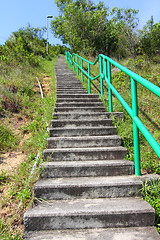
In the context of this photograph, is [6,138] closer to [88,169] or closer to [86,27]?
[88,169]

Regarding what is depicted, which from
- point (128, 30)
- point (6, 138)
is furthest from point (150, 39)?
point (6, 138)

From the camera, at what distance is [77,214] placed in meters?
1.89

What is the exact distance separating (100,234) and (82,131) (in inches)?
68.9

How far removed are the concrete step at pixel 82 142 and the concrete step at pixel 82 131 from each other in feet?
0.79

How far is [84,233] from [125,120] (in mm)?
2393

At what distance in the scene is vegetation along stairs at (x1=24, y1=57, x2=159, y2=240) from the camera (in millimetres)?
1857

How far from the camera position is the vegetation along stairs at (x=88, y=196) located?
1.86 m

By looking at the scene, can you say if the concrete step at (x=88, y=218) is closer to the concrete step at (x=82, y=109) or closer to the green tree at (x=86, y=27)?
the concrete step at (x=82, y=109)

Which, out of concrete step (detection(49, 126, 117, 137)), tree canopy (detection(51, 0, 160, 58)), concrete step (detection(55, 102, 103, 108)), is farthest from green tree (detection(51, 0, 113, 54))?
concrete step (detection(49, 126, 117, 137))

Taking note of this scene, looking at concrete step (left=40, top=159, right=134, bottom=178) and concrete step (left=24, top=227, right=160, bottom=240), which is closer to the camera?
concrete step (left=24, top=227, right=160, bottom=240)

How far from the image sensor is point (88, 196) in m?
2.20

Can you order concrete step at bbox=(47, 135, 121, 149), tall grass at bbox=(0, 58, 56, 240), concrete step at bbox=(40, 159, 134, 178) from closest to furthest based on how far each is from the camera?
tall grass at bbox=(0, 58, 56, 240) → concrete step at bbox=(40, 159, 134, 178) → concrete step at bbox=(47, 135, 121, 149)

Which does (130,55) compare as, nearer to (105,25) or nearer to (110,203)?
(105,25)

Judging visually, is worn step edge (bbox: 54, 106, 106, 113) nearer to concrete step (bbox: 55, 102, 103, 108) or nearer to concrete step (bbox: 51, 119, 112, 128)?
concrete step (bbox: 55, 102, 103, 108)
